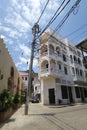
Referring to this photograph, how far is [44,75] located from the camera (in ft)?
76.1

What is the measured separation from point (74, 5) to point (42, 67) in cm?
1865

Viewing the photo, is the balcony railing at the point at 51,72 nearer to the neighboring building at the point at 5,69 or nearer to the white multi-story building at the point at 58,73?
the white multi-story building at the point at 58,73

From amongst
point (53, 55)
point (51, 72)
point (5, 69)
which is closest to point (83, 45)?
point (5, 69)

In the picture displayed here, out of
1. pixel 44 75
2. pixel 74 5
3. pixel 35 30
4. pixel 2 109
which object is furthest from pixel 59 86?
pixel 74 5

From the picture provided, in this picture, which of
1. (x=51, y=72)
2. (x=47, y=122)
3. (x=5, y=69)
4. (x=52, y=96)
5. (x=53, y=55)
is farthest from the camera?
(x=53, y=55)

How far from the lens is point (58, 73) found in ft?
77.7

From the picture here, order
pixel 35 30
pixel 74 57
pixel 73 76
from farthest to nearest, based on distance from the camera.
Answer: pixel 74 57, pixel 73 76, pixel 35 30

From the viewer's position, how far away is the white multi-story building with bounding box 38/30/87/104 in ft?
76.8

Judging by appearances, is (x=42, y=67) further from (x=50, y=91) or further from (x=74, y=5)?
(x=74, y=5)

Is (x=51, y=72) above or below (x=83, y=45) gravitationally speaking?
below

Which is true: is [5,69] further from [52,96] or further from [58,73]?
[52,96]

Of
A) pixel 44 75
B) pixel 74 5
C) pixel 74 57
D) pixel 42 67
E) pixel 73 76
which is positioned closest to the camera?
pixel 74 5

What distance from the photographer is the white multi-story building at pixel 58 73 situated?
76.8ft

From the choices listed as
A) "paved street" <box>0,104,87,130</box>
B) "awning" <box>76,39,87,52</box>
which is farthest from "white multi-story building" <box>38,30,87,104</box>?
"paved street" <box>0,104,87,130</box>
